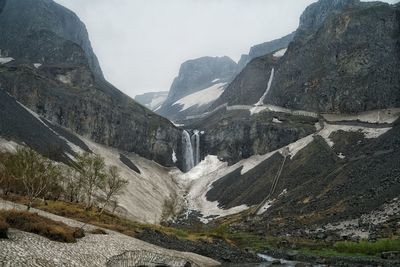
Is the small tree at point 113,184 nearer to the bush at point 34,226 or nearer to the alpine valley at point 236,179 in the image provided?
the alpine valley at point 236,179

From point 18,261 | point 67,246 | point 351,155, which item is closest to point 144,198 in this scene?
point 351,155

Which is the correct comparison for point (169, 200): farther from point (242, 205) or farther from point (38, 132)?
point (38, 132)

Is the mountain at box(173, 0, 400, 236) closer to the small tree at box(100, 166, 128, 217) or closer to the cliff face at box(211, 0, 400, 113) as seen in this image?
the cliff face at box(211, 0, 400, 113)

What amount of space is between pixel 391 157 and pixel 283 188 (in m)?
32.3

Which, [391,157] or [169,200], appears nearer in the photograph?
[391,157]

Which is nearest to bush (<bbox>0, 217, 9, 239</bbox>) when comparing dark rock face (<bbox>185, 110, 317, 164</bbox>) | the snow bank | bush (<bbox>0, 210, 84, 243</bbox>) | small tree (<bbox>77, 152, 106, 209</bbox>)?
bush (<bbox>0, 210, 84, 243</bbox>)

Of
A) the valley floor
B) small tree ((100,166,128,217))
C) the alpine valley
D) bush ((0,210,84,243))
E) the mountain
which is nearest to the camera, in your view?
the valley floor

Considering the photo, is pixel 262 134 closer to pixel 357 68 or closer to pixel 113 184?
pixel 357 68

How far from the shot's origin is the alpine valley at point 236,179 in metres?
53.4

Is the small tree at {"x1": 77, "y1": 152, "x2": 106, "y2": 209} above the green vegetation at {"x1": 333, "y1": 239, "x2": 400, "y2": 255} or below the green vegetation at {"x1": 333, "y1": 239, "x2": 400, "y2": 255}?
above

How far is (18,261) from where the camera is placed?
2738 cm

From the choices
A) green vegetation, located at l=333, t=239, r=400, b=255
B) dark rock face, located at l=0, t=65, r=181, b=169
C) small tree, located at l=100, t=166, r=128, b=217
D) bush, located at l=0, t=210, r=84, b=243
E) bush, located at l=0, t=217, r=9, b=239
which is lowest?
green vegetation, located at l=333, t=239, r=400, b=255

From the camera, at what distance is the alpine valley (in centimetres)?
5344

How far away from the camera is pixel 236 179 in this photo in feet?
518
